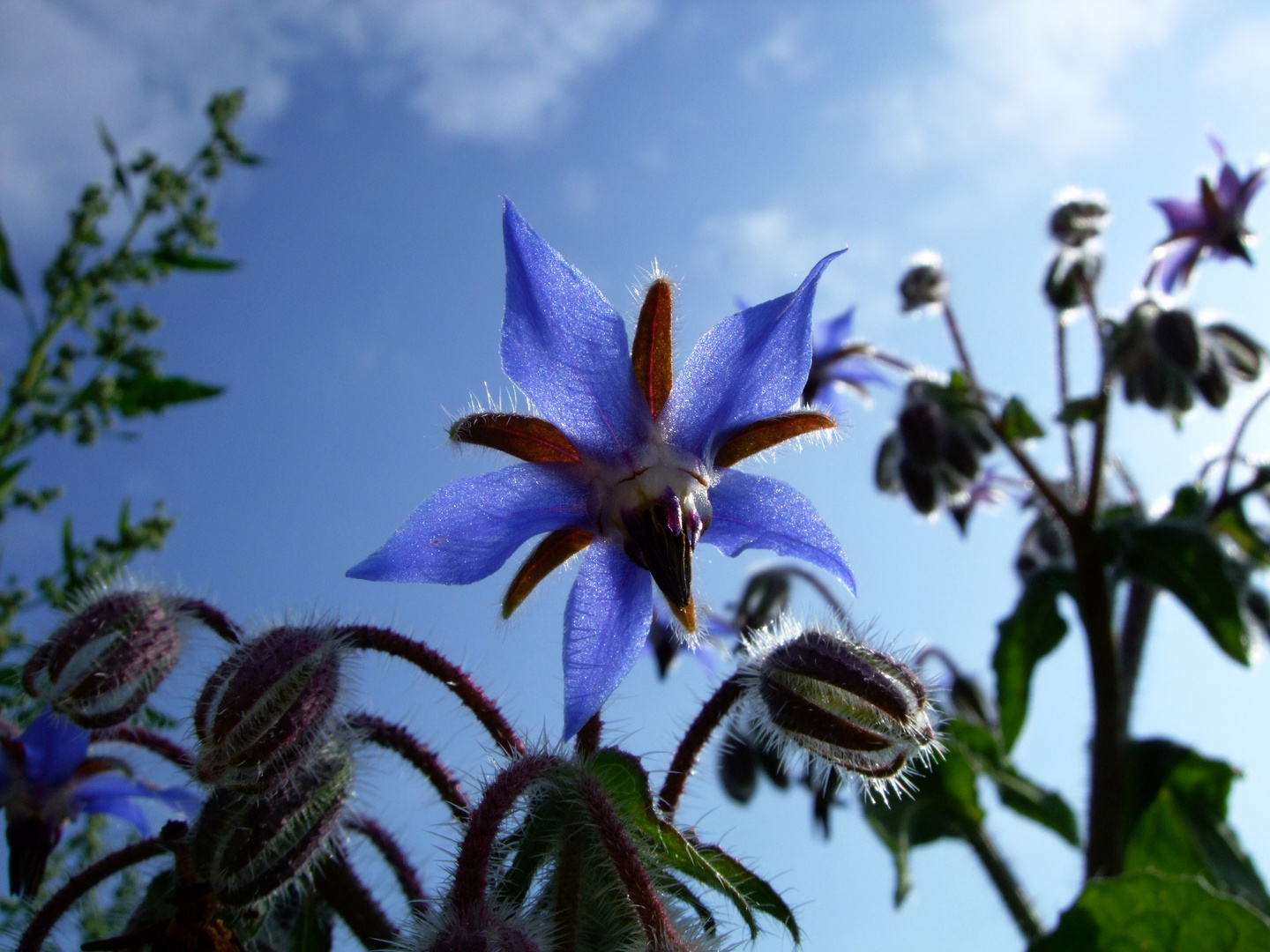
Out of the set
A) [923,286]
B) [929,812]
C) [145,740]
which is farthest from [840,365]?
[145,740]

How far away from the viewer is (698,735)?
1257 millimetres

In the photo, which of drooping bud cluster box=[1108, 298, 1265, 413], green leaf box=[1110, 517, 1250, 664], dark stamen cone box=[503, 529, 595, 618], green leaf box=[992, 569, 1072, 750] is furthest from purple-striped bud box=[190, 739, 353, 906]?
drooping bud cluster box=[1108, 298, 1265, 413]

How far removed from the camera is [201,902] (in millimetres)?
1029

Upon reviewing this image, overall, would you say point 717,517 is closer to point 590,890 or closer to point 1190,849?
point 590,890

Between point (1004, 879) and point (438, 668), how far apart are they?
5.02 feet

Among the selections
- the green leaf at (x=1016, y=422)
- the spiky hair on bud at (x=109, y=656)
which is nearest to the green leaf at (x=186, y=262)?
the spiky hair on bud at (x=109, y=656)

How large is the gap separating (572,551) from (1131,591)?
2.02 meters

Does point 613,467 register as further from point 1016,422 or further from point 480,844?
point 1016,422

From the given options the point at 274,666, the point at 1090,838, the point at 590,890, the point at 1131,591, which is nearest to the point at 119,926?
the point at 274,666

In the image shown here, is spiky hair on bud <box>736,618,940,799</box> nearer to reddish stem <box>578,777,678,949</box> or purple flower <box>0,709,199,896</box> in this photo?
reddish stem <box>578,777,678,949</box>

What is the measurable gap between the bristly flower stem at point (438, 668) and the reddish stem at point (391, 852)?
9.5 inches

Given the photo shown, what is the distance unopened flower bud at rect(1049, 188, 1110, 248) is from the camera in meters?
3.08

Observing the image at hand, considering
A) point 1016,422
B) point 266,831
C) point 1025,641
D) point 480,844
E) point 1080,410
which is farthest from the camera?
point 1016,422

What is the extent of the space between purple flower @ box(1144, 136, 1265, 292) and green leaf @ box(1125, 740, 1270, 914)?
5.07 feet
